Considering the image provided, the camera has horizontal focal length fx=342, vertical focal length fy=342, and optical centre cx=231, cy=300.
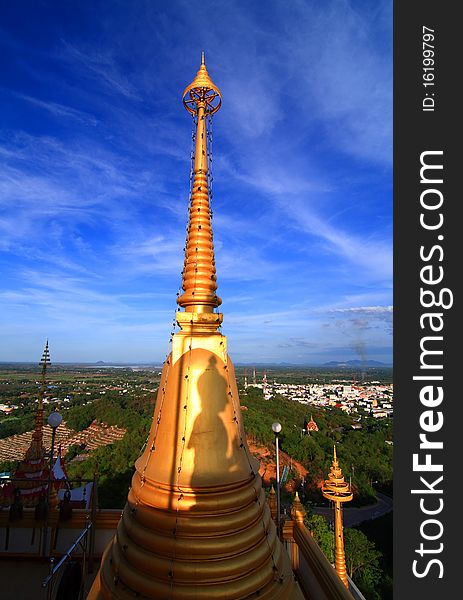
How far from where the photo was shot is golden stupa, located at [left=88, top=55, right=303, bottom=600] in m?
4.01

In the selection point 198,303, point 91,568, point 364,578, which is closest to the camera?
point 198,303

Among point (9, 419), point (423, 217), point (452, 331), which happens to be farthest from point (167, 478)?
point (9, 419)

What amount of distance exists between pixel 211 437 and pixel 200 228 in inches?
129

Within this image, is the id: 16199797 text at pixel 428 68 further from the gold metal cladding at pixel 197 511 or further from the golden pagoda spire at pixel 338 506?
the golden pagoda spire at pixel 338 506

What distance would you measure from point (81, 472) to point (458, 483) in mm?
26488

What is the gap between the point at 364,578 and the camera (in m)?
18.1

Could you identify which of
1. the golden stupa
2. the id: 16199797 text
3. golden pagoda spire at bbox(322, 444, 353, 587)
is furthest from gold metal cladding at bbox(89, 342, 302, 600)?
golden pagoda spire at bbox(322, 444, 353, 587)

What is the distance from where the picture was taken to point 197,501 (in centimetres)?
430

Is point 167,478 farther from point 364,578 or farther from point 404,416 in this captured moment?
point 364,578

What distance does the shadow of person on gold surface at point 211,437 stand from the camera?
446 centimetres

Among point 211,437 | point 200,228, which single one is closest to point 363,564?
point 211,437

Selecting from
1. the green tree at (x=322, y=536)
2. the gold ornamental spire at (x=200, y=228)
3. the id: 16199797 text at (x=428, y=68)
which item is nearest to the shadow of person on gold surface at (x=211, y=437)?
the gold ornamental spire at (x=200, y=228)

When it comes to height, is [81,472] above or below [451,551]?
below

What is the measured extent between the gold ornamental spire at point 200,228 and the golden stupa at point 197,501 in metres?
0.03
